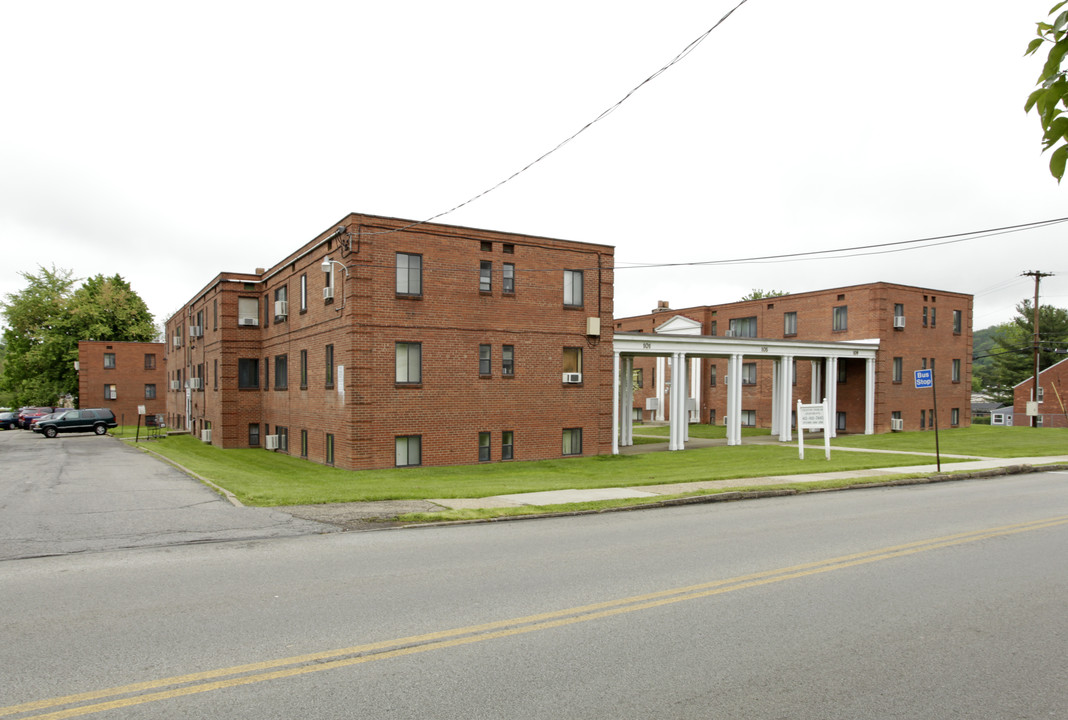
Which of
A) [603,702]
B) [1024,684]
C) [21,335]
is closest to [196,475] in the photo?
[603,702]

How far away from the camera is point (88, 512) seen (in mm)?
11641

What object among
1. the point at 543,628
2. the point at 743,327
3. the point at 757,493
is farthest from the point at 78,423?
the point at 543,628

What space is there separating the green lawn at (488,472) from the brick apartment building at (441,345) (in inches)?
42.6

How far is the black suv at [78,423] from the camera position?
47406 millimetres

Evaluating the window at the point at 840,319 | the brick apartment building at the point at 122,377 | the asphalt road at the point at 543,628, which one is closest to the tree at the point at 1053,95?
the asphalt road at the point at 543,628

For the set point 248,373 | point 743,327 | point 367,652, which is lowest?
point 367,652

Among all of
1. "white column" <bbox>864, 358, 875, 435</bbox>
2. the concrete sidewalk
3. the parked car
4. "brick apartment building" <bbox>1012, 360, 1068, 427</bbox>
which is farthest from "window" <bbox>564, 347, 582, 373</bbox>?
"brick apartment building" <bbox>1012, 360, 1068, 427</bbox>

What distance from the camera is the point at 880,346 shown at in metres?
39.5

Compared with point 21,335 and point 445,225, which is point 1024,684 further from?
point 21,335

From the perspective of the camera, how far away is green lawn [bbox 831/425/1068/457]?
28500 millimetres

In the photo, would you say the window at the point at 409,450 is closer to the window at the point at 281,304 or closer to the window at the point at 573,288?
the window at the point at 573,288

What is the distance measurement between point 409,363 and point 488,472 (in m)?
4.52

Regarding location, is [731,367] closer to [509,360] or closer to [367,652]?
[509,360]

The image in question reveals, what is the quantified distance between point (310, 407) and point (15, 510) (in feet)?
51.2
